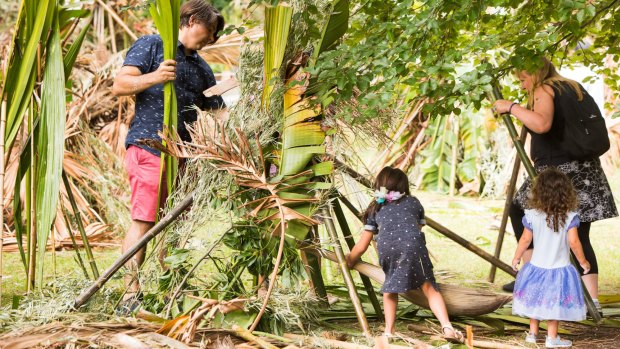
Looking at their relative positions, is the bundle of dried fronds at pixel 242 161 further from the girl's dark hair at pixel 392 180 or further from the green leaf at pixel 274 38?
the girl's dark hair at pixel 392 180

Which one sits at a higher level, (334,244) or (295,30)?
(295,30)

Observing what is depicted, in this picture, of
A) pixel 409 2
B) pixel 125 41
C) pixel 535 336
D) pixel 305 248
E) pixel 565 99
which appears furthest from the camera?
pixel 125 41

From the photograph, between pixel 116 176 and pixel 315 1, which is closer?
pixel 315 1

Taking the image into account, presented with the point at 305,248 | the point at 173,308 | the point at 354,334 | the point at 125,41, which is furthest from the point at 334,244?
the point at 125,41

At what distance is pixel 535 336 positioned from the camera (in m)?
4.20

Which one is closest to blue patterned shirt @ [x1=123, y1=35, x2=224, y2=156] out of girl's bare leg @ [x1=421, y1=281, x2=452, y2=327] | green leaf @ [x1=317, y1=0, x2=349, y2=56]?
green leaf @ [x1=317, y1=0, x2=349, y2=56]

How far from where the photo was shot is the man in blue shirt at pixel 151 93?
434cm

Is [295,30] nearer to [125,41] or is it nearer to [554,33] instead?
[554,33]

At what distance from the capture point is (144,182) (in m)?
4.38

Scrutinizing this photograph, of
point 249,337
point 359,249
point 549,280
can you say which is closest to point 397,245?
point 359,249

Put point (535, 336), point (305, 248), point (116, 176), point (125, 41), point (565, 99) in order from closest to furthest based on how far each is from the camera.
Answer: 1. point (305, 248)
2. point (535, 336)
3. point (565, 99)
4. point (116, 176)
5. point (125, 41)

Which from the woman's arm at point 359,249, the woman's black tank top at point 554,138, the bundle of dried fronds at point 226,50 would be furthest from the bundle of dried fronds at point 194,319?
the bundle of dried fronds at point 226,50

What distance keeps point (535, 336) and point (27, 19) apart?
2.92m

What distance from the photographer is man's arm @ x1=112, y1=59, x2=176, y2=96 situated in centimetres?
409
